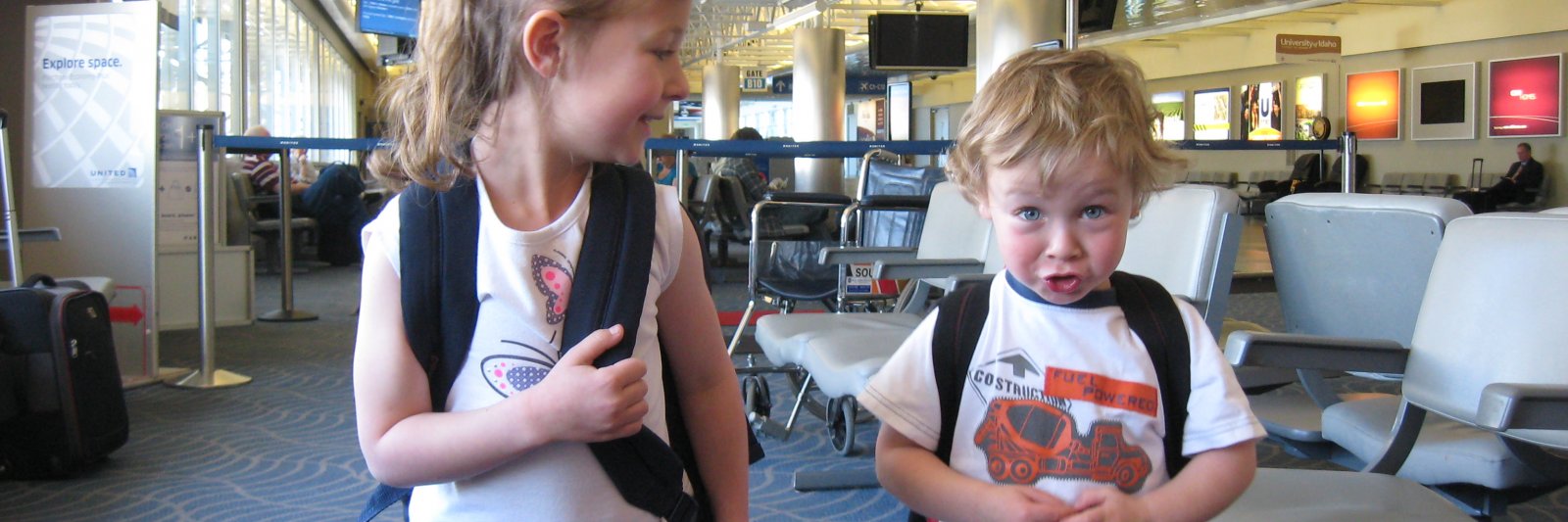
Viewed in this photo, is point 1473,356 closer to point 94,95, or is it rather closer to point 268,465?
point 268,465

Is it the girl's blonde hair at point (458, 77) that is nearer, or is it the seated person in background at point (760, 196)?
the girl's blonde hair at point (458, 77)

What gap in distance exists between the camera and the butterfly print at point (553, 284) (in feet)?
2.65

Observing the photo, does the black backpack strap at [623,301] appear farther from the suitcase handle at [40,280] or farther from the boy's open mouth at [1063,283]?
the suitcase handle at [40,280]

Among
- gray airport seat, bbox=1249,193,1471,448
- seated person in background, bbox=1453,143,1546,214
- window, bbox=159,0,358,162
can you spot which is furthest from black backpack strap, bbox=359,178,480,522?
seated person in background, bbox=1453,143,1546,214

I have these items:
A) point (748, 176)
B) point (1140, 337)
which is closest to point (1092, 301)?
point (1140, 337)

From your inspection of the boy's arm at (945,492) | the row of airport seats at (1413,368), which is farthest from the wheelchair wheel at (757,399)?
the boy's arm at (945,492)

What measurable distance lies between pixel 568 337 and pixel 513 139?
151mm

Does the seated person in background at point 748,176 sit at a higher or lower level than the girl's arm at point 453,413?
higher

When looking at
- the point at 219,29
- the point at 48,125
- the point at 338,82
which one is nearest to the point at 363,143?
the point at 48,125

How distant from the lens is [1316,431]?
6.21 feet

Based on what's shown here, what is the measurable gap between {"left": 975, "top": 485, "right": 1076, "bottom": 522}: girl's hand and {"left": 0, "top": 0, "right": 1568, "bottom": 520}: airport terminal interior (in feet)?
0.17

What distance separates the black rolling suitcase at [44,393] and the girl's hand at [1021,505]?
9.15ft

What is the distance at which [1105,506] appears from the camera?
90 centimetres

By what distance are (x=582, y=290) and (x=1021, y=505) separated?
385mm
